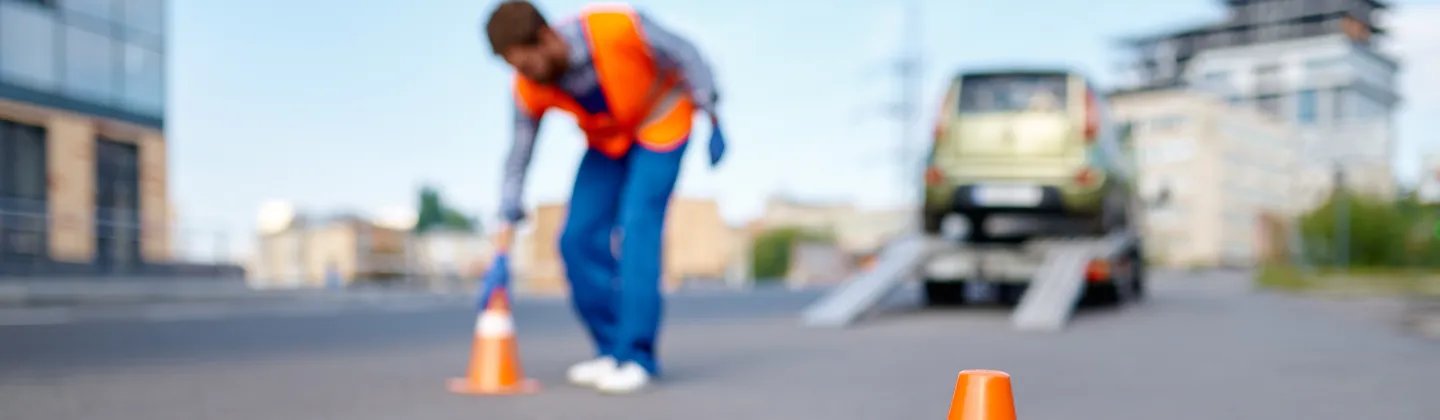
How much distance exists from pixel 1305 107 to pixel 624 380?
12126cm

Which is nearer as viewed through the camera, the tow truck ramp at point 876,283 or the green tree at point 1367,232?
the tow truck ramp at point 876,283

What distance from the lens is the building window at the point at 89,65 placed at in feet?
92.9

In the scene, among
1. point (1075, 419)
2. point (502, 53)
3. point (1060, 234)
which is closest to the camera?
point (1075, 419)

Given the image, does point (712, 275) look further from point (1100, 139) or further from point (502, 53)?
point (502, 53)

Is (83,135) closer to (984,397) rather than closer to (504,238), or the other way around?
(504,238)

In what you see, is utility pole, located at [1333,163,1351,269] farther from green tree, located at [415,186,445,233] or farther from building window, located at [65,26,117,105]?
green tree, located at [415,186,445,233]

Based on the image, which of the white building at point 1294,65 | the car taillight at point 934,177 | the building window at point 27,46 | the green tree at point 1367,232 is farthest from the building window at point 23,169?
the white building at point 1294,65

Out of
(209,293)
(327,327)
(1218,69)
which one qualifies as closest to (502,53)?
(327,327)

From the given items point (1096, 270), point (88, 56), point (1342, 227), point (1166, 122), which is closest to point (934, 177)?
point (1096, 270)

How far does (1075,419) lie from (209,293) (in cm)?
1684

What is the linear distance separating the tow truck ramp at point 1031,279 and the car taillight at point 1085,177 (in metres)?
0.48

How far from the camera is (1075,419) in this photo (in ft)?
13.4

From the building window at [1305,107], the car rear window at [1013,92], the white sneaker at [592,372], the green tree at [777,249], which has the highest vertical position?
the building window at [1305,107]

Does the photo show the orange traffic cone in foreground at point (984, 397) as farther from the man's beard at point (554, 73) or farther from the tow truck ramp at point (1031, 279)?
the tow truck ramp at point (1031, 279)
